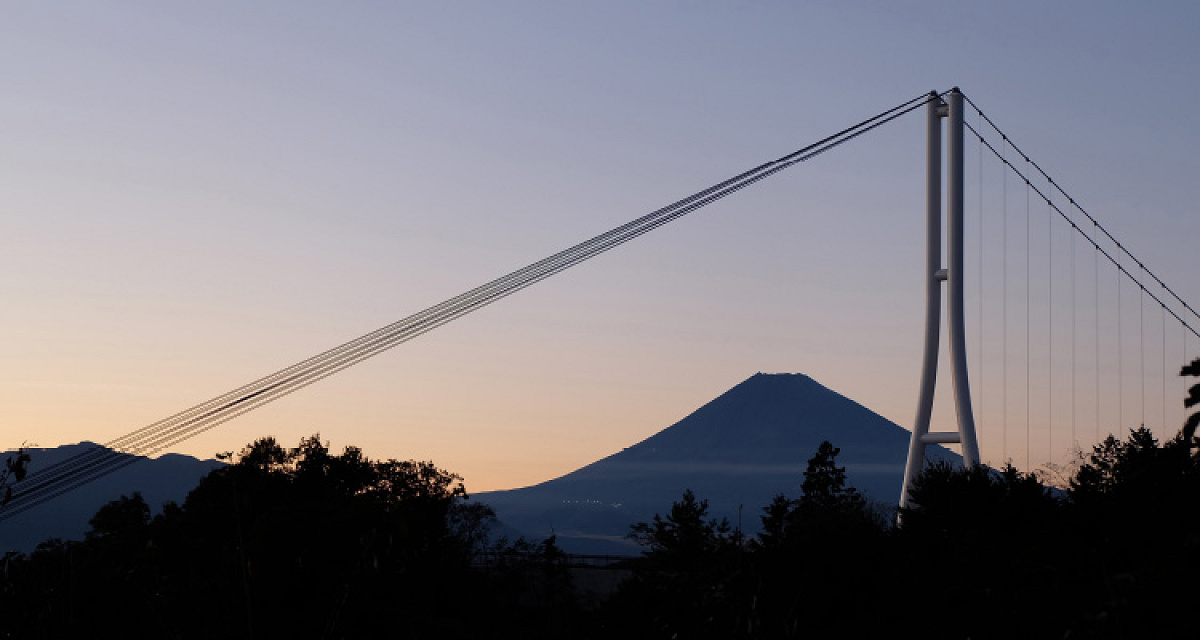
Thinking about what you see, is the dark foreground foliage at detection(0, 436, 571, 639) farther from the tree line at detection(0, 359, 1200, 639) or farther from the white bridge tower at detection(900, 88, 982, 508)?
the white bridge tower at detection(900, 88, 982, 508)

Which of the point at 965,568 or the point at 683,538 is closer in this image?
the point at 683,538

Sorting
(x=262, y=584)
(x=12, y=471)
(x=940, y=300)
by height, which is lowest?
(x=262, y=584)

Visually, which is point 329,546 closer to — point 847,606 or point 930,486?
point 847,606

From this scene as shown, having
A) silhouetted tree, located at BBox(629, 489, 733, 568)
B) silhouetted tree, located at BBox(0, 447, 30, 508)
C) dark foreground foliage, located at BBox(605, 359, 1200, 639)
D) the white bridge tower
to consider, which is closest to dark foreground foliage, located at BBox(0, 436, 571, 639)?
silhouetted tree, located at BBox(0, 447, 30, 508)

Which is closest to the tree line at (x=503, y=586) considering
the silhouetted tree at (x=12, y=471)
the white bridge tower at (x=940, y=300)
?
the silhouetted tree at (x=12, y=471)

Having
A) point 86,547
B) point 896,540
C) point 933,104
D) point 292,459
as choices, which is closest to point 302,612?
point 86,547

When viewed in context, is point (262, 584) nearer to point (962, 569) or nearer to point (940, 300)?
point (962, 569)

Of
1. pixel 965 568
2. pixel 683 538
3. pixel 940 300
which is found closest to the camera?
pixel 683 538

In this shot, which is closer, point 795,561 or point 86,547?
point 86,547

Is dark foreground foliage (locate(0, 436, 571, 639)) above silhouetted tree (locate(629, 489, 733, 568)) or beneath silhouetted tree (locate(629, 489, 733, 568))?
beneath

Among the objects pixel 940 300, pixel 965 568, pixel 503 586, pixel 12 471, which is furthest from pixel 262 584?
pixel 940 300

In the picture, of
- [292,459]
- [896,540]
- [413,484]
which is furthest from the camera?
[413,484]
